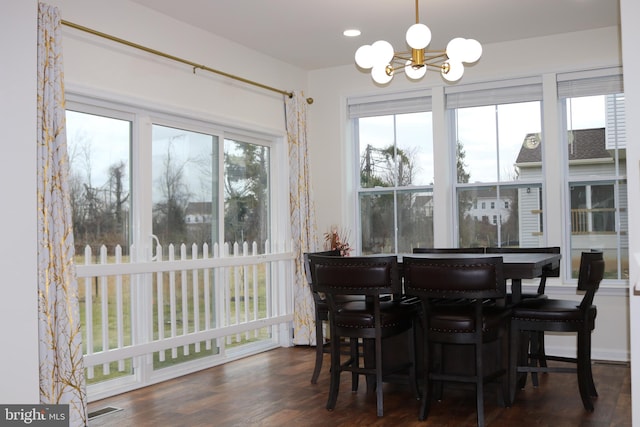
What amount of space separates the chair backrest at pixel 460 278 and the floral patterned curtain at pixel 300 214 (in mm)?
2580

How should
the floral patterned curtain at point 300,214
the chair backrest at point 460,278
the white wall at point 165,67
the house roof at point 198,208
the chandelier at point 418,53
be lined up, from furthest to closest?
the floral patterned curtain at point 300,214 < the house roof at point 198,208 < the white wall at point 165,67 < the chandelier at point 418,53 < the chair backrest at point 460,278

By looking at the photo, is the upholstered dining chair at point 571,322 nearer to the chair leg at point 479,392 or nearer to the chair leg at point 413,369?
the chair leg at point 479,392

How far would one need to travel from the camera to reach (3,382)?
2.65 meters

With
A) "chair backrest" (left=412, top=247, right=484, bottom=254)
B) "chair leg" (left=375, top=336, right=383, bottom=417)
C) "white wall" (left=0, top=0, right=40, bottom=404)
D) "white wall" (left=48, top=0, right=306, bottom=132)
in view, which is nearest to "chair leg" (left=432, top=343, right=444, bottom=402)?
"chair leg" (left=375, top=336, right=383, bottom=417)

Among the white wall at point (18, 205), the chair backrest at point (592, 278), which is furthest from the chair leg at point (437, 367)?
the white wall at point (18, 205)

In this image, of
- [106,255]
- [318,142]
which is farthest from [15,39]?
[318,142]

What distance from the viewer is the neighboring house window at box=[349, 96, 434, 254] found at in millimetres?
6172

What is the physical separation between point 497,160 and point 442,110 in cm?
70

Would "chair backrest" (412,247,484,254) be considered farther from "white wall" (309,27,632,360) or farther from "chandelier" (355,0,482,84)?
"chandelier" (355,0,482,84)

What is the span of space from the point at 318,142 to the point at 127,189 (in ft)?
8.17

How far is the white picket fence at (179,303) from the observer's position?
4.25 meters

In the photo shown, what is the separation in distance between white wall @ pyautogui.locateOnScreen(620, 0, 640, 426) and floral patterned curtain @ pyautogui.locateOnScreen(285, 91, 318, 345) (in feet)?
13.3

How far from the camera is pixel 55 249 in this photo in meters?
3.73

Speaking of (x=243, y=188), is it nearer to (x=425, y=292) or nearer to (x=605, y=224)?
(x=425, y=292)
